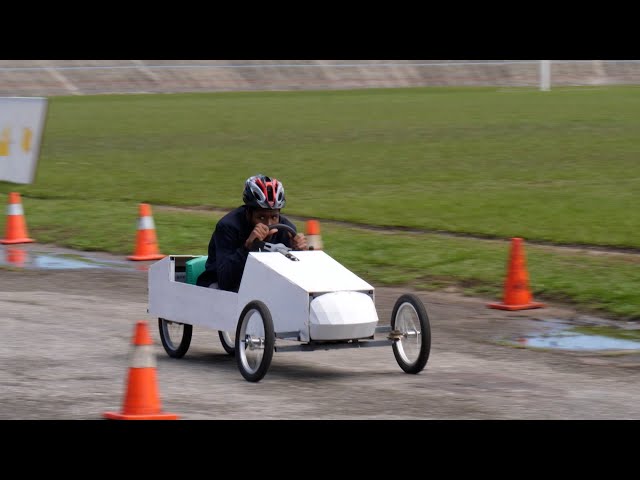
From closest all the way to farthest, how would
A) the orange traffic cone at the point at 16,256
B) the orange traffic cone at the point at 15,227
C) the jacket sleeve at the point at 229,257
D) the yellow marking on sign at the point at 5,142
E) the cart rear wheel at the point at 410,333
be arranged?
the cart rear wheel at the point at 410,333 < the jacket sleeve at the point at 229,257 < the orange traffic cone at the point at 16,256 < the orange traffic cone at the point at 15,227 < the yellow marking on sign at the point at 5,142

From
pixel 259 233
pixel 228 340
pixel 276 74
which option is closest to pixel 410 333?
pixel 259 233

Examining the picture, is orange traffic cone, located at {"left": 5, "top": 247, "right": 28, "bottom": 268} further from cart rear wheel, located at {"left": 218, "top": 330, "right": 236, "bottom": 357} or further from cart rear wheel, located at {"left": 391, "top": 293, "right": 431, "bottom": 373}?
cart rear wheel, located at {"left": 391, "top": 293, "right": 431, "bottom": 373}

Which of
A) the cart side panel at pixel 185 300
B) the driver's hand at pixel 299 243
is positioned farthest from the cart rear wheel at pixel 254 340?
the driver's hand at pixel 299 243

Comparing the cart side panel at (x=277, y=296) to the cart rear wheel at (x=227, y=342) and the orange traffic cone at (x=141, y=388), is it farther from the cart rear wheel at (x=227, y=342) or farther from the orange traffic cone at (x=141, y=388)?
the orange traffic cone at (x=141, y=388)

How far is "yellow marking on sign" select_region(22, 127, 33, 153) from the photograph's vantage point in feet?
83.7

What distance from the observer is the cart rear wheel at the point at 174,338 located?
439 inches

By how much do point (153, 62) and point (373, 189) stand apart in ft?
181

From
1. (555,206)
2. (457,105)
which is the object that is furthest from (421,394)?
(457,105)

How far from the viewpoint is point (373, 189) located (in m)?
25.3

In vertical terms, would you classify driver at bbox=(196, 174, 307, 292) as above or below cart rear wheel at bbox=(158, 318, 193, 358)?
above

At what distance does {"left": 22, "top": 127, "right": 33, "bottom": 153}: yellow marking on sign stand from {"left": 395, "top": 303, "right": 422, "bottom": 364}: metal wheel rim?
54.4 ft

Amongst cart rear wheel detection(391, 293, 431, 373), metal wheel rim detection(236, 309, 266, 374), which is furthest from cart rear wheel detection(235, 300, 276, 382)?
cart rear wheel detection(391, 293, 431, 373)

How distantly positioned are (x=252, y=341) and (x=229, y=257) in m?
1.03

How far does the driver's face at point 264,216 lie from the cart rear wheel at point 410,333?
1271 millimetres
